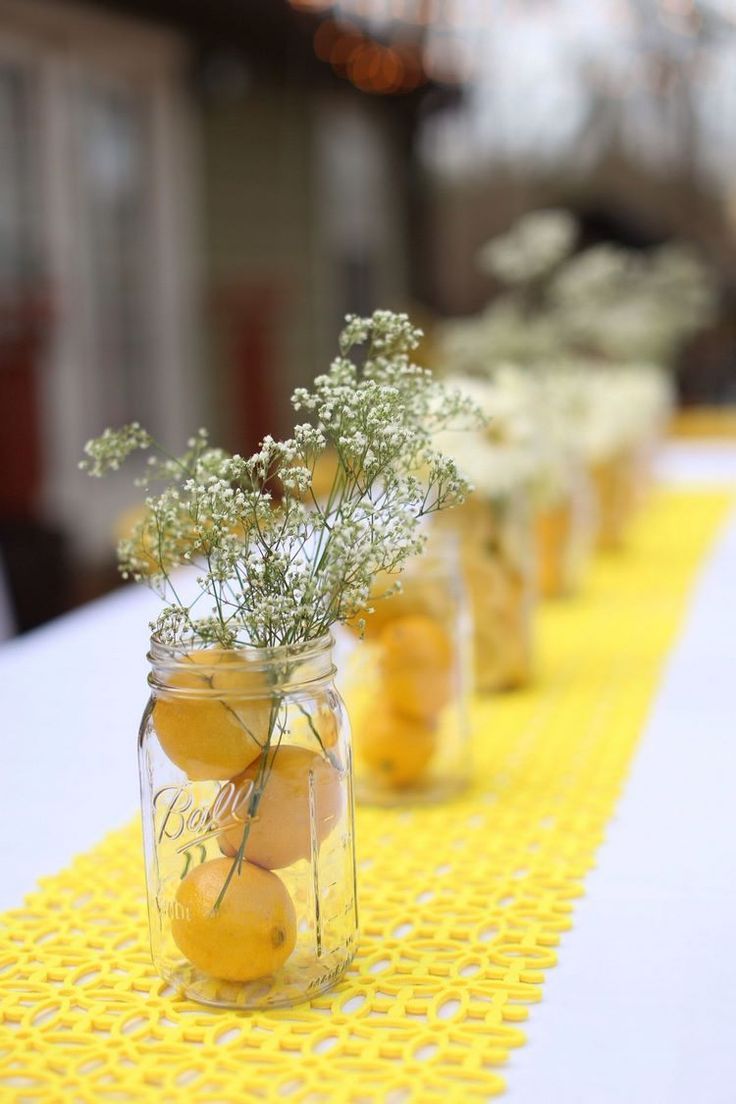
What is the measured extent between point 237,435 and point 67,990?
6.56 m

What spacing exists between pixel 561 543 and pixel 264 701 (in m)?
1.30

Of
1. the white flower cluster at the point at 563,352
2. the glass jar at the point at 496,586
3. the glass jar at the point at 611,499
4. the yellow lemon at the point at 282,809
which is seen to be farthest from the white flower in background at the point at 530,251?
the yellow lemon at the point at 282,809

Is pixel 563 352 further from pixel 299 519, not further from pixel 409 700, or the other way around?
pixel 299 519

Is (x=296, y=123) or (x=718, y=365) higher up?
(x=296, y=123)

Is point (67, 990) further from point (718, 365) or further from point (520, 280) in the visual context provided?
point (718, 365)

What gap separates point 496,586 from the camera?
59.7 inches

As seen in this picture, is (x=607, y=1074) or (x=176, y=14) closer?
(x=607, y=1074)

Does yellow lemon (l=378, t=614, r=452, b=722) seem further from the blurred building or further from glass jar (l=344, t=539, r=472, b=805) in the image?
the blurred building

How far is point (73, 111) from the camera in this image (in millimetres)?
5902

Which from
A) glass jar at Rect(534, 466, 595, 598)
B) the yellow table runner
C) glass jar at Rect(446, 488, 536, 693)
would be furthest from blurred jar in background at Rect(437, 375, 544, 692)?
glass jar at Rect(534, 466, 595, 598)

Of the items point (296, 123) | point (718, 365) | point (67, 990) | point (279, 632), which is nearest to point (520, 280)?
point (279, 632)

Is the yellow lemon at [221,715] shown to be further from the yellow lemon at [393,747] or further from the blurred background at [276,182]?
the blurred background at [276,182]

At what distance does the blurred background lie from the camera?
5562mm

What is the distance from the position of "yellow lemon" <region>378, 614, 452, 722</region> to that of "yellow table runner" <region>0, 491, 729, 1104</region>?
90 millimetres
